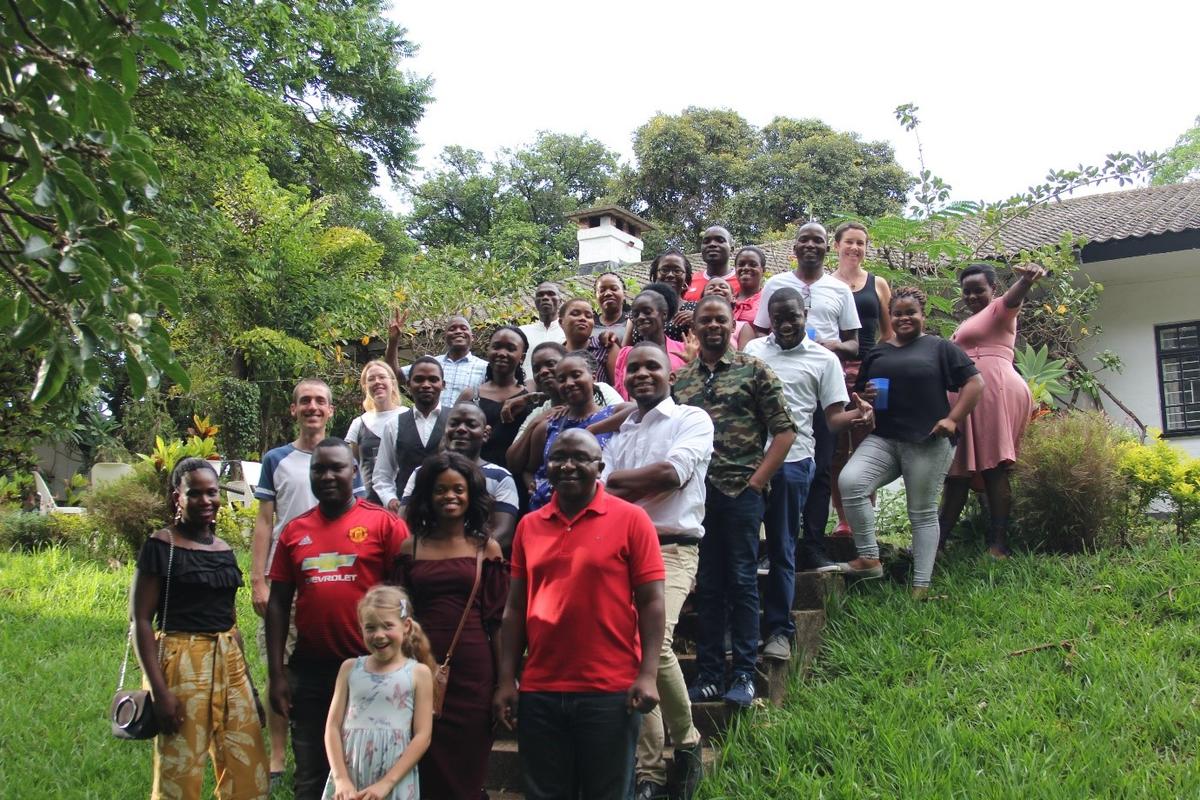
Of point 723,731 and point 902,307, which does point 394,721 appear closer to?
point 723,731

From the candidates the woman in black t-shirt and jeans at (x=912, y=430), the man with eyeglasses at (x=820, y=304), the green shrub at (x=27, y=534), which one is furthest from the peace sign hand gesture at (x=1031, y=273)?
the green shrub at (x=27, y=534)

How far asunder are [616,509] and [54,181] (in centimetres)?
219

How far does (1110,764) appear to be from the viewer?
4.58 meters

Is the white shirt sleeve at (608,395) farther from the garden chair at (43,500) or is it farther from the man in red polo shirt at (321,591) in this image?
the garden chair at (43,500)

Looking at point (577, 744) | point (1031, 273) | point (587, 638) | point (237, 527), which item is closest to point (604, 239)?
point (237, 527)

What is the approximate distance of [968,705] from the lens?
5.22 m

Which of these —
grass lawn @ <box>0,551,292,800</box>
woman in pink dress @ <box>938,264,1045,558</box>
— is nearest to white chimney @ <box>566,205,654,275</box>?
grass lawn @ <box>0,551,292,800</box>

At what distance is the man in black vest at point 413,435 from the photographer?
18.7 feet

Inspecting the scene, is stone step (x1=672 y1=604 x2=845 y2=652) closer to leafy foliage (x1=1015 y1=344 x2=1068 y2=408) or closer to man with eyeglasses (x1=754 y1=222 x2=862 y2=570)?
man with eyeglasses (x1=754 y1=222 x2=862 y2=570)

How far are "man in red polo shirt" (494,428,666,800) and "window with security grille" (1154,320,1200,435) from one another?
1159 cm

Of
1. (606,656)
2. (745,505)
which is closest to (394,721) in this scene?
(606,656)

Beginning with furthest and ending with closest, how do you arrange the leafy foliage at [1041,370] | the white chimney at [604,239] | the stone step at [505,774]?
the white chimney at [604,239], the leafy foliage at [1041,370], the stone step at [505,774]

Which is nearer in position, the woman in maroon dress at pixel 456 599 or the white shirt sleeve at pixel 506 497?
the woman in maroon dress at pixel 456 599

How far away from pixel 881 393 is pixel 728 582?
1.89 metres
